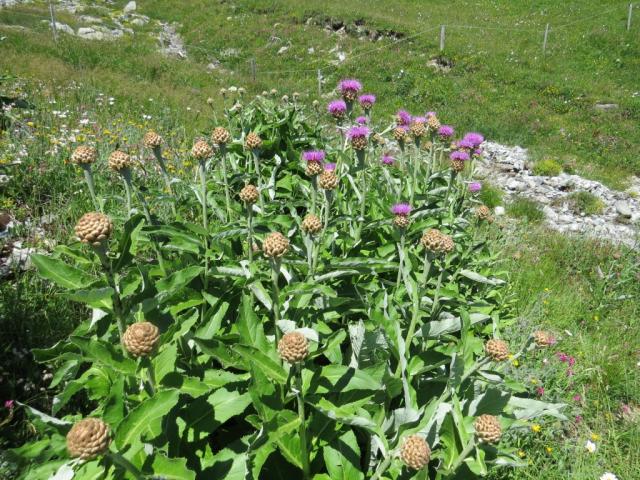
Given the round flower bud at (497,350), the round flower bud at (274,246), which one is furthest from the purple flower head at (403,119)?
the round flower bud at (497,350)

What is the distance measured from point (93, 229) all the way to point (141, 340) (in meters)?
0.53

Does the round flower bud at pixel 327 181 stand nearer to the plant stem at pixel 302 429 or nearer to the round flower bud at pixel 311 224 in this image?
the round flower bud at pixel 311 224

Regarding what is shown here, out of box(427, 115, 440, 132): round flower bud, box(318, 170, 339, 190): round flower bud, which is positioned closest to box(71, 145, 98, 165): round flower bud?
box(318, 170, 339, 190): round flower bud

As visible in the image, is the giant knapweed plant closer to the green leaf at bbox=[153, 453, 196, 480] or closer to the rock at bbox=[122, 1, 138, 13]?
the green leaf at bbox=[153, 453, 196, 480]

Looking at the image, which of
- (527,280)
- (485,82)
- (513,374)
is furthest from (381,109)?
(513,374)

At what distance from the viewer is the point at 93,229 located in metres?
1.84

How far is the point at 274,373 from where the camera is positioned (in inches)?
82.0

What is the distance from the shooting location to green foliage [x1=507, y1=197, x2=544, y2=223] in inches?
347

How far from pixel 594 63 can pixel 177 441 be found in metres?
22.5

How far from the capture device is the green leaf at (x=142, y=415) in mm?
1691

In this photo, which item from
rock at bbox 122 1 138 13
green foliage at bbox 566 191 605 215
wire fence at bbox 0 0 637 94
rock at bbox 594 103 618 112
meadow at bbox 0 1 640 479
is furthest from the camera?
rock at bbox 122 1 138 13

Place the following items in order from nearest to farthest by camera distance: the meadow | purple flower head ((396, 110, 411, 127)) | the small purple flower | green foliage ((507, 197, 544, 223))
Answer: the meadow, the small purple flower, purple flower head ((396, 110, 411, 127)), green foliage ((507, 197, 544, 223))

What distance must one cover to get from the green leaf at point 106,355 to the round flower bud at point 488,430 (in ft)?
5.03

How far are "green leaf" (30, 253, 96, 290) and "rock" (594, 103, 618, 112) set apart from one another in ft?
58.1
